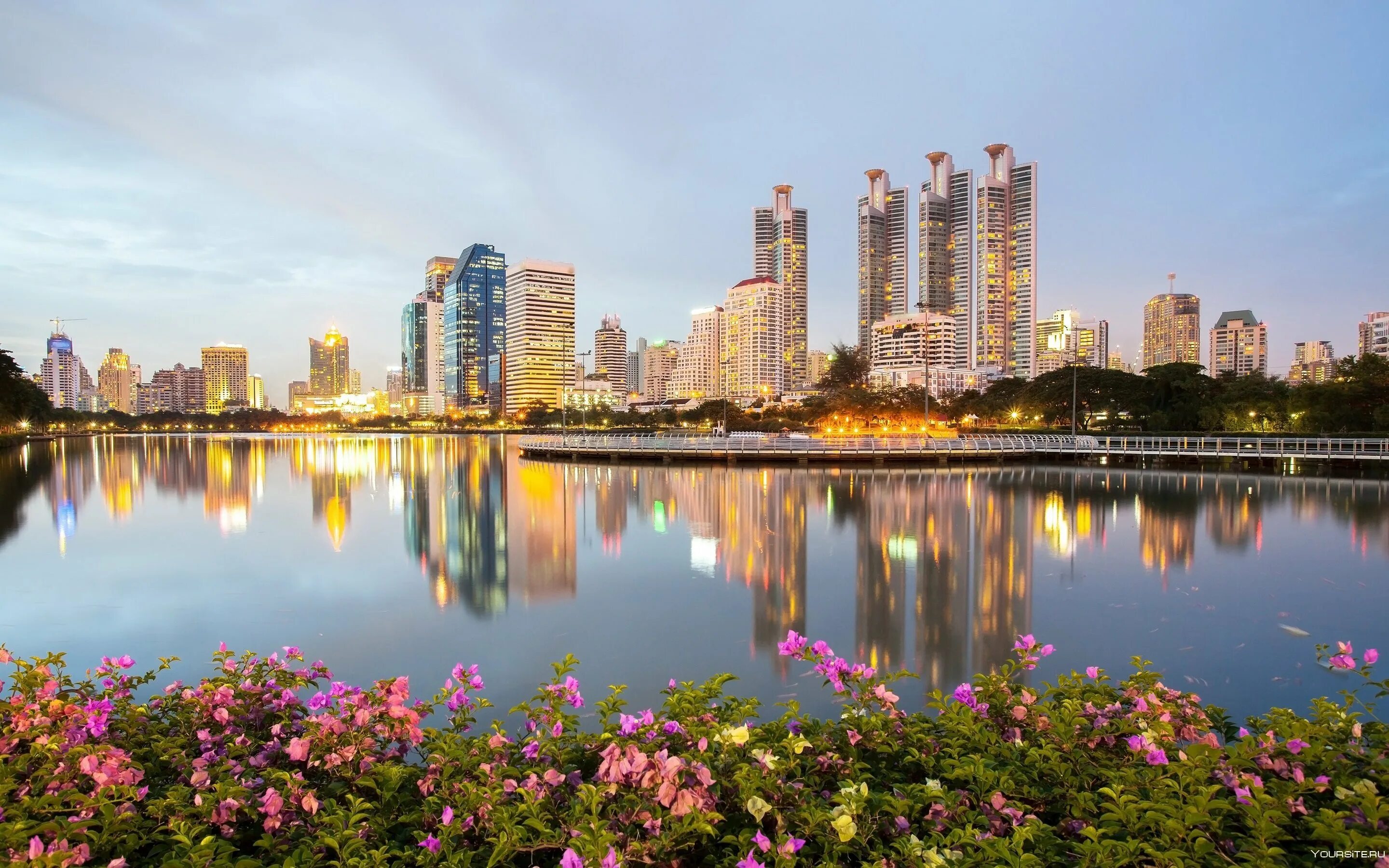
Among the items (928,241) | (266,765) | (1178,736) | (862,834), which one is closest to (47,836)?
(266,765)

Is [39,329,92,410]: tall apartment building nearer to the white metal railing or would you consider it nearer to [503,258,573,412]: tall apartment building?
[503,258,573,412]: tall apartment building

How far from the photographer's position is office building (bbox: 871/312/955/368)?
147 metres

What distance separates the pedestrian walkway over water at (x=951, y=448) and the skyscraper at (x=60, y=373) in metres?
197

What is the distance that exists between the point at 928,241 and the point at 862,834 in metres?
191

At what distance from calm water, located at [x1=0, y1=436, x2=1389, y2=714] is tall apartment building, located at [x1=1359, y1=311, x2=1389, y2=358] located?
397ft

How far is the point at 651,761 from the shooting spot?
2887mm

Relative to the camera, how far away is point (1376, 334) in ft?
409

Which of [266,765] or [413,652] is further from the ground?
[266,765]

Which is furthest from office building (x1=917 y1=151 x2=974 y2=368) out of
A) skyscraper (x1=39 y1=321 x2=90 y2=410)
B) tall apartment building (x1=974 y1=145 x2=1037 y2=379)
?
skyscraper (x1=39 y1=321 x2=90 y2=410)

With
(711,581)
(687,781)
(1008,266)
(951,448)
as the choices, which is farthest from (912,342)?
(687,781)

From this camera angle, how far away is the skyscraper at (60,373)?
176250 mm

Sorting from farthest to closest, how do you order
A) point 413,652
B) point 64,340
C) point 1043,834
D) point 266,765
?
point 64,340, point 413,652, point 266,765, point 1043,834

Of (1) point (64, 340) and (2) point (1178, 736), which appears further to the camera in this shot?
(1) point (64, 340)

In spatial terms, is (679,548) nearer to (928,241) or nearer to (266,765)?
(266,765)
